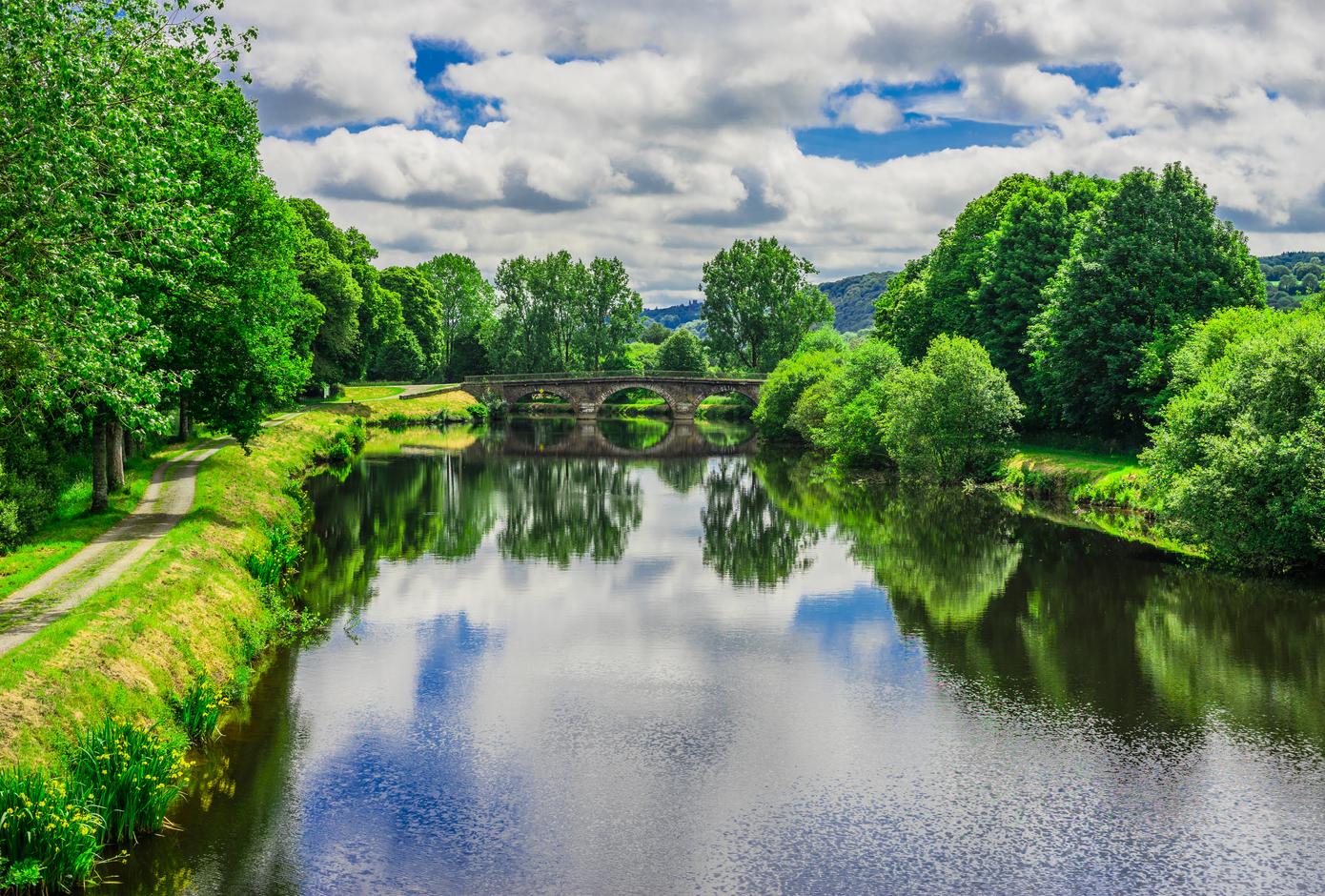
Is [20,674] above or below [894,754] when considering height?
above

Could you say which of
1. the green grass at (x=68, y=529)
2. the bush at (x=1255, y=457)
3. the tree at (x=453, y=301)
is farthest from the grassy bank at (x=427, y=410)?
the bush at (x=1255, y=457)

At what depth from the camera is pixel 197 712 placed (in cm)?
2094

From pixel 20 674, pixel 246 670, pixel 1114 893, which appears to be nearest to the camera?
pixel 1114 893

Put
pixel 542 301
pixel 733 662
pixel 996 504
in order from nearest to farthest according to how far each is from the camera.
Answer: pixel 733 662 < pixel 996 504 < pixel 542 301

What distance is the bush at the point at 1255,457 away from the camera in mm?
34781

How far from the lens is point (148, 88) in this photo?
72.6ft

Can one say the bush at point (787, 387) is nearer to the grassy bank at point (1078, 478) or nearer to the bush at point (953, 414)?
the bush at point (953, 414)

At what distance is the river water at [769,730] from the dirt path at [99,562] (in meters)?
4.45

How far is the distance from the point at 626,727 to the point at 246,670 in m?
9.21

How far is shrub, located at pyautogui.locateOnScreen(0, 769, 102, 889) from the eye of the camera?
1477cm

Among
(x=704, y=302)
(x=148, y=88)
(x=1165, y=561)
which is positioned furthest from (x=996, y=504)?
(x=704, y=302)

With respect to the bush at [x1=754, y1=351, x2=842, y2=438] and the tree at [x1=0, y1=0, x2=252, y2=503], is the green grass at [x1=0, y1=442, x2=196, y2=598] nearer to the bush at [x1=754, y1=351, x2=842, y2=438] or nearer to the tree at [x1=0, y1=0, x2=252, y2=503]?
the tree at [x1=0, y1=0, x2=252, y2=503]

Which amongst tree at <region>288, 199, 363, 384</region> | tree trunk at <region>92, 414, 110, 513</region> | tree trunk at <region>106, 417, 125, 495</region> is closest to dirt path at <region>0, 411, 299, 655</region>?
tree trunk at <region>106, 417, 125, 495</region>

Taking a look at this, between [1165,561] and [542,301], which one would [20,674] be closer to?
[1165,561]
